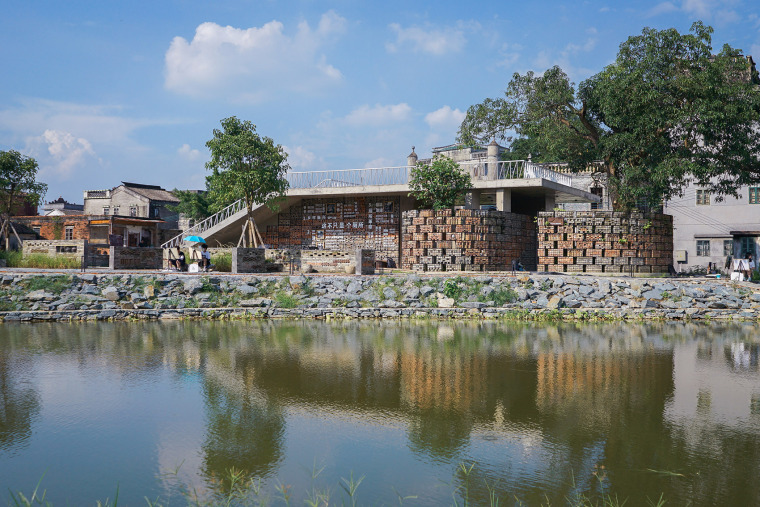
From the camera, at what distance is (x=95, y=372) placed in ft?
34.8

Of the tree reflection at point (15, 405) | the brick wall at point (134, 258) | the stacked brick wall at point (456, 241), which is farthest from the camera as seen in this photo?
the stacked brick wall at point (456, 241)

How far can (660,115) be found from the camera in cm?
2211

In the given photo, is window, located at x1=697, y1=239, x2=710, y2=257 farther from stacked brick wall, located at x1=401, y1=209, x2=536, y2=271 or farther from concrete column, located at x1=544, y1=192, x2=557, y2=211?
stacked brick wall, located at x1=401, y1=209, x2=536, y2=271

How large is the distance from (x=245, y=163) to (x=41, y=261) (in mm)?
9755

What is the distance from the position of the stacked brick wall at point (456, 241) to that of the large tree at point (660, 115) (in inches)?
159

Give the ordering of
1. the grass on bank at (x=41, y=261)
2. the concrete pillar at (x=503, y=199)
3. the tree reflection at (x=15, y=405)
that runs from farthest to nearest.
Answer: the concrete pillar at (x=503, y=199), the grass on bank at (x=41, y=261), the tree reflection at (x=15, y=405)

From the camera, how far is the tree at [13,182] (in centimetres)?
3541

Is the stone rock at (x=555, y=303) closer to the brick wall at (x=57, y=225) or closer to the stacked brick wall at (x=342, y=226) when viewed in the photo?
the stacked brick wall at (x=342, y=226)

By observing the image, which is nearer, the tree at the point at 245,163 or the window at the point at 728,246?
the tree at the point at 245,163

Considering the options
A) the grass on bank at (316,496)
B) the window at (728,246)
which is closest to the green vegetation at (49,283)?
the grass on bank at (316,496)

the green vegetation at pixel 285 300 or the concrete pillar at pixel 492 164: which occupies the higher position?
the concrete pillar at pixel 492 164

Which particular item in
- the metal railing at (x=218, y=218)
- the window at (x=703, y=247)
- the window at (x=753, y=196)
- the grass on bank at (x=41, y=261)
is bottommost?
the grass on bank at (x=41, y=261)

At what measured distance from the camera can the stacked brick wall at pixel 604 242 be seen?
964 inches

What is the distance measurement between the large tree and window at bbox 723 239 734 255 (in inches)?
496
